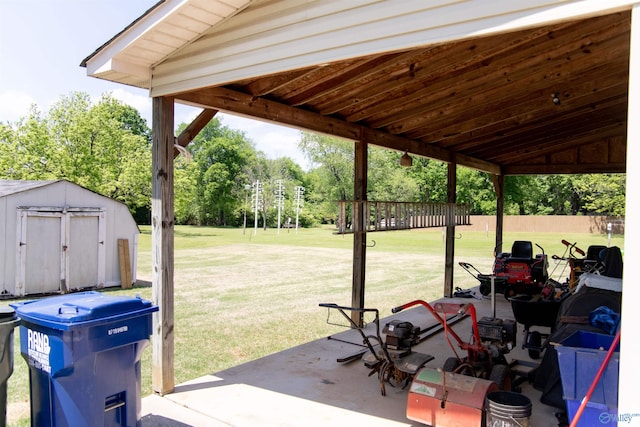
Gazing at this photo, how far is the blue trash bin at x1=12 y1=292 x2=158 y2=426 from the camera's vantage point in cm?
244

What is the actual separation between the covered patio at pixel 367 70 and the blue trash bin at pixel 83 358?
1.05 meters

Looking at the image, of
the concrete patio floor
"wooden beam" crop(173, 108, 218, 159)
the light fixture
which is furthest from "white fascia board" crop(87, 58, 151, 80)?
the light fixture

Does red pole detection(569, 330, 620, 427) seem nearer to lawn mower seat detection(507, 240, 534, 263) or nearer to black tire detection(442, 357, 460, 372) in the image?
black tire detection(442, 357, 460, 372)

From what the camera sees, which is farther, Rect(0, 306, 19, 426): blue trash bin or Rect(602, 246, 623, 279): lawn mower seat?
Rect(602, 246, 623, 279): lawn mower seat

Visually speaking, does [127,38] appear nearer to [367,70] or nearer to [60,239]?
[367,70]

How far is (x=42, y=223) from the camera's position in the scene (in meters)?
8.84

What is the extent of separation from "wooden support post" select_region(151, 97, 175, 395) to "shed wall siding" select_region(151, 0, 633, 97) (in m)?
0.37

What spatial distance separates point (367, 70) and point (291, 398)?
2.86 meters

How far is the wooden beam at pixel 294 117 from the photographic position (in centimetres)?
400

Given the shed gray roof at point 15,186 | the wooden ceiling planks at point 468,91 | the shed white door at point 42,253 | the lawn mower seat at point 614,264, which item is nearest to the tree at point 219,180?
the shed gray roof at point 15,186

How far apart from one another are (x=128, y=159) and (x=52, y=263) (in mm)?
13506

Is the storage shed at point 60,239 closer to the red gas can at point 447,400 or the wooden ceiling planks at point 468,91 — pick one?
the wooden ceiling planks at point 468,91

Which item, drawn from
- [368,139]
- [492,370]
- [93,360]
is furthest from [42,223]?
[492,370]

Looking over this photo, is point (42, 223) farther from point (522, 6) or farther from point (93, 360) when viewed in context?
point (522, 6)
